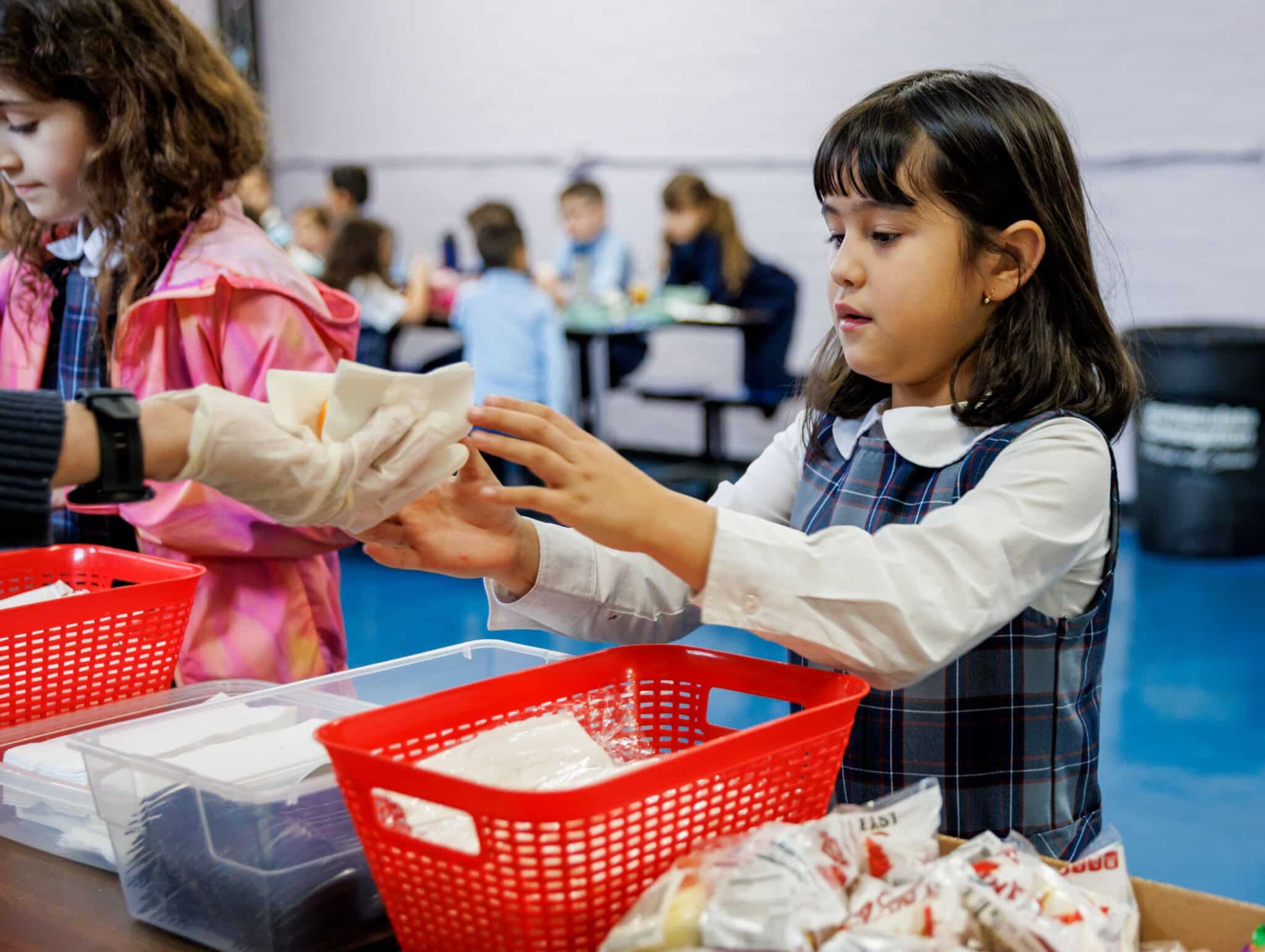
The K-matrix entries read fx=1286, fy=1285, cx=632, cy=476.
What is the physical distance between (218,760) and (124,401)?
0.34 meters

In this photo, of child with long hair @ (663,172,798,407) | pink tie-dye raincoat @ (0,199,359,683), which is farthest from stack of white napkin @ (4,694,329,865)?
child with long hair @ (663,172,798,407)

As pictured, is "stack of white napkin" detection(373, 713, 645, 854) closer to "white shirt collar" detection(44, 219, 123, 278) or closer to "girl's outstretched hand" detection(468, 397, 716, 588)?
"girl's outstretched hand" detection(468, 397, 716, 588)

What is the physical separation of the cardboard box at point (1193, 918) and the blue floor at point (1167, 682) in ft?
5.98

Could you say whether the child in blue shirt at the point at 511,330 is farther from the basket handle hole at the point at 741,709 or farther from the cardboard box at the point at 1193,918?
the cardboard box at the point at 1193,918

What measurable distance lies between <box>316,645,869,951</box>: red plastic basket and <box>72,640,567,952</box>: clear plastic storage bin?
0.10m

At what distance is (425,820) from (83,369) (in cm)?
116

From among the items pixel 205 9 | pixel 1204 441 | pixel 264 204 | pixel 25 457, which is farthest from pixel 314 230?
pixel 25 457

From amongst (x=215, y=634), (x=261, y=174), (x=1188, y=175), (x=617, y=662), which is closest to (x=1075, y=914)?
(x=617, y=662)

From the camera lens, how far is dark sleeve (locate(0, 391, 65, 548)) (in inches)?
37.9

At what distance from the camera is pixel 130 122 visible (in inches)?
67.5

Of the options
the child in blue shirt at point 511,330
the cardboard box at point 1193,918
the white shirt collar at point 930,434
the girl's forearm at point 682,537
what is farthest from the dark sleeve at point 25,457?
the child in blue shirt at point 511,330

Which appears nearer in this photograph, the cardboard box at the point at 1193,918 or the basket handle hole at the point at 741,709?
the cardboard box at the point at 1193,918

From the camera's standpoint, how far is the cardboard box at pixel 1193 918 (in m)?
0.94

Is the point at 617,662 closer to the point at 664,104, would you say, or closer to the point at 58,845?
the point at 58,845
